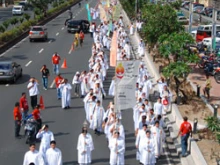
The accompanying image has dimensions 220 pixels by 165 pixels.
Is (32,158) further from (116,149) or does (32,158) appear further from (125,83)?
(125,83)

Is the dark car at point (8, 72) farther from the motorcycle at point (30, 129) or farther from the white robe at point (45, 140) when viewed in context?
the white robe at point (45, 140)

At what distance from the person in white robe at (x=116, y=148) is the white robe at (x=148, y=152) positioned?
2.21 ft

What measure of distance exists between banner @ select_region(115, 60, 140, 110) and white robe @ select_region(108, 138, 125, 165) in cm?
211

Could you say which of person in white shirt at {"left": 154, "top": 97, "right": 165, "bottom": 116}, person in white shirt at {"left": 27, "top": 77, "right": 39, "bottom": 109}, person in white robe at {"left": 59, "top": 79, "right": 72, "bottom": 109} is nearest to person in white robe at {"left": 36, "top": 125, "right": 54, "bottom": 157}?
person in white shirt at {"left": 154, "top": 97, "right": 165, "bottom": 116}

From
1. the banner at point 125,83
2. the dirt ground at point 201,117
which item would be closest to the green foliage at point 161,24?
the dirt ground at point 201,117

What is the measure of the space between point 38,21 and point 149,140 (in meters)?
42.9

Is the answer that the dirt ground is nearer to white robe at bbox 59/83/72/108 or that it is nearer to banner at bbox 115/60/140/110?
banner at bbox 115/60/140/110

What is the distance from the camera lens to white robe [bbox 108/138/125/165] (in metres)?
14.6

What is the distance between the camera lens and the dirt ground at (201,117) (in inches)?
616

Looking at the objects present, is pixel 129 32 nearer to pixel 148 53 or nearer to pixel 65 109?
pixel 148 53

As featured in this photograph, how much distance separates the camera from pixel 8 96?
23.6 metres

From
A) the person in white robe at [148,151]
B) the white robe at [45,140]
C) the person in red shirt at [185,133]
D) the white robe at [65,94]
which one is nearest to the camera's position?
the white robe at [45,140]

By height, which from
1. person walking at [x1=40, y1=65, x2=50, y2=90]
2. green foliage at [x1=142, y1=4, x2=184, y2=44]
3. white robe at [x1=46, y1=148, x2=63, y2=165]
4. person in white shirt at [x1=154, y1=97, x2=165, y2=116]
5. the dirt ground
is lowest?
the dirt ground

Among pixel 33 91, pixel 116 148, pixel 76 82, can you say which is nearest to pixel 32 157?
pixel 116 148
